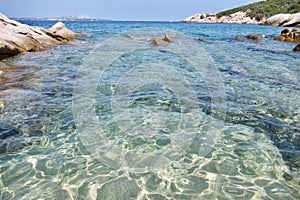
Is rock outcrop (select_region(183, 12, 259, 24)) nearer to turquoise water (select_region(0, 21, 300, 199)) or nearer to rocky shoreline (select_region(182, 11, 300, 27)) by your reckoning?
rocky shoreline (select_region(182, 11, 300, 27))

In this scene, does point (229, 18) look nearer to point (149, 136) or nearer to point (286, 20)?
point (286, 20)

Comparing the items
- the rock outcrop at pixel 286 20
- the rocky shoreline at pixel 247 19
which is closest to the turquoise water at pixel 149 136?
the rock outcrop at pixel 286 20

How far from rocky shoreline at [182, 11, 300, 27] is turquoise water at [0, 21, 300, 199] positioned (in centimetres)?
4745

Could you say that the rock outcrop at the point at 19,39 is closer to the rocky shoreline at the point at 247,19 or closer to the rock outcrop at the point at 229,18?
the rocky shoreline at the point at 247,19

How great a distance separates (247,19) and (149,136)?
9462cm

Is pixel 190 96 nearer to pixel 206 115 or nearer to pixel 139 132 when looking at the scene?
pixel 206 115

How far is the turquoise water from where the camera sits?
4227 millimetres

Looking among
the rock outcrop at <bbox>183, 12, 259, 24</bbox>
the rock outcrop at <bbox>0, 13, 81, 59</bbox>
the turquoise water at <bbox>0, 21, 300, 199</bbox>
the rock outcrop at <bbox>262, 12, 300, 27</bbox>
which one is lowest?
the rock outcrop at <bbox>183, 12, 259, 24</bbox>

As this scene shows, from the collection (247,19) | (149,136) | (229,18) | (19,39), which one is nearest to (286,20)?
(247,19)

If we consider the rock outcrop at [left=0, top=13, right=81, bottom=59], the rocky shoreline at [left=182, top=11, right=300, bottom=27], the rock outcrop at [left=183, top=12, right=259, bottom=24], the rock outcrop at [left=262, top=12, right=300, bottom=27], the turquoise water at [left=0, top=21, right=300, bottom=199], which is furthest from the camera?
the rock outcrop at [left=183, top=12, right=259, bottom=24]

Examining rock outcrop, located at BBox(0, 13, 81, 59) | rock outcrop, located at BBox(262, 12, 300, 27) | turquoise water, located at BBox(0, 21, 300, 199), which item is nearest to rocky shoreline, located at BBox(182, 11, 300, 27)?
rock outcrop, located at BBox(262, 12, 300, 27)

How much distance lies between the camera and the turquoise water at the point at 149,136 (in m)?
4.23

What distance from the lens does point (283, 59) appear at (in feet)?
49.4

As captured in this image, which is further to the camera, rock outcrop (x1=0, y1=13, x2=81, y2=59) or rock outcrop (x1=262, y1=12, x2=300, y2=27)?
rock outcrop (x1=262, y1=12, x2=300, y2=27)
